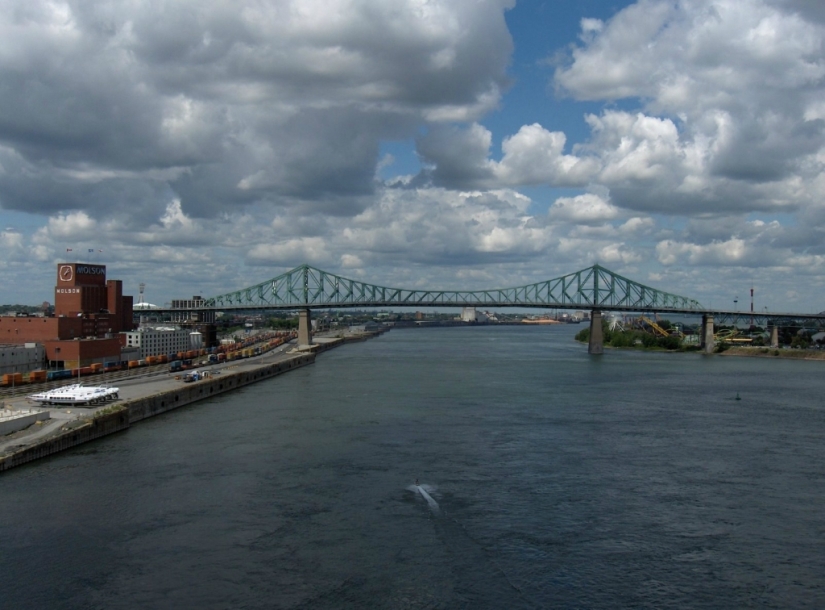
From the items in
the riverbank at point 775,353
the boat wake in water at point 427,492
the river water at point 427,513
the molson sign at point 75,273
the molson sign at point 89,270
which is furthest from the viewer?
the riverbank at point 775,353

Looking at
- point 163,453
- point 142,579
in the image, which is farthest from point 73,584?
point 163,453

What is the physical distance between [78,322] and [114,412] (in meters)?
27.7

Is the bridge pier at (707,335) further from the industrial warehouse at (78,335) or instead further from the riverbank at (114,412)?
the industrial warehouse at (78,335)

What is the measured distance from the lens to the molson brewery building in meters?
51.4

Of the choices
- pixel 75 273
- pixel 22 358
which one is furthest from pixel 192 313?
pixel 22 358

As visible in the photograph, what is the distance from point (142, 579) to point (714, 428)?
78.4 ft

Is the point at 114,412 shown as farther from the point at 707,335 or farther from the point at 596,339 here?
the point at 707,335

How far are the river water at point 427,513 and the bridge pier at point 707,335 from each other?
59.0m

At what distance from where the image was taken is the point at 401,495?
65.3 feet

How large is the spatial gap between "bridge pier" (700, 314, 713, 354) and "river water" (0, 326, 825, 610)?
59021 mm

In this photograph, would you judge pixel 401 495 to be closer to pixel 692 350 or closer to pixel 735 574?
pixel 735 574

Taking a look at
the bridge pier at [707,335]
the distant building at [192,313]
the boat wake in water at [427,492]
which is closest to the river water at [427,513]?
the boat wake in water at [427,492]

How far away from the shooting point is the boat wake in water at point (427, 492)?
18.6 m

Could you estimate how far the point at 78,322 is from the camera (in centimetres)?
5544
